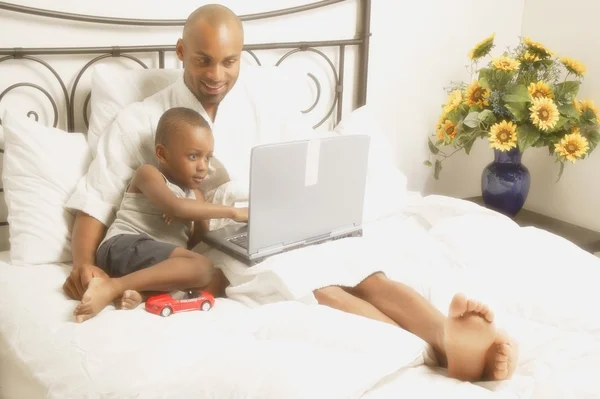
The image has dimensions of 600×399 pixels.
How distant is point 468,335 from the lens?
1.07m

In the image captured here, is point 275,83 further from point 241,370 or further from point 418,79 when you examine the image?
point 241,370

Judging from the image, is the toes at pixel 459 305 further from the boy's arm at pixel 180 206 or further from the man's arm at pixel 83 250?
the man's arm at pixel 83 250

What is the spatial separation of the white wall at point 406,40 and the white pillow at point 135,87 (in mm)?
144

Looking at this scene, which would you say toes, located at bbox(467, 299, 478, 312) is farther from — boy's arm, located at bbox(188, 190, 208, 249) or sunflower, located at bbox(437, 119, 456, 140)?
sunflower, located at bbox(437, 119, 456, 140)

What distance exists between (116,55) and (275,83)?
0.46 meters

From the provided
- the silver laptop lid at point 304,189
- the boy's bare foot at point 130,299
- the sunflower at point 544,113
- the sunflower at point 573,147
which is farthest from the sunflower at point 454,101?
the boy's bare foot at point 130,299

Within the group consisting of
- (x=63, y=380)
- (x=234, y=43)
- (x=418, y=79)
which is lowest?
(x=63, y=380)

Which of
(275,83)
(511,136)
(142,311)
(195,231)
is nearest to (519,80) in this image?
(511,136)

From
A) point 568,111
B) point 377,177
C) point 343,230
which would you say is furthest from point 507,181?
point 343,230

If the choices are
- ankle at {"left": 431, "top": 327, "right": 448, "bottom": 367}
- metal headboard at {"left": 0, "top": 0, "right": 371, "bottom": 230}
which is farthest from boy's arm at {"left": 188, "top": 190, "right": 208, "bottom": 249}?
ankle at {"left": 431, "top": 327, "right": 448, "bottom": 367}

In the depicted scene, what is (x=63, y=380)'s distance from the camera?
1060 mm

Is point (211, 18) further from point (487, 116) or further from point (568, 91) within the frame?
point (568, 91)

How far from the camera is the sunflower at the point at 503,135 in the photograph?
2.04m

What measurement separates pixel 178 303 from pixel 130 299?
0.32 feet
